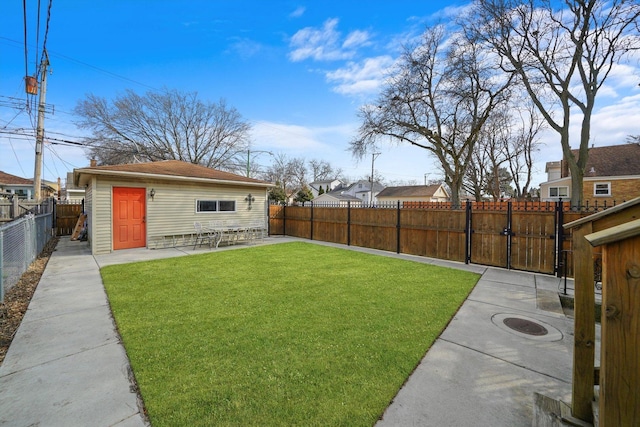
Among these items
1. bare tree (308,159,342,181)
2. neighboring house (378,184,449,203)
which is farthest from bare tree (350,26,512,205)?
bare tree (308,159,342,181)

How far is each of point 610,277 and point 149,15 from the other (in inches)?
527

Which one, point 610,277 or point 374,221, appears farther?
point 374,221

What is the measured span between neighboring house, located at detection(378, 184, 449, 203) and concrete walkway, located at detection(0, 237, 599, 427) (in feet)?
114

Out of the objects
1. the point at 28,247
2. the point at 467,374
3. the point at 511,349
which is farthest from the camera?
the point at 28,247

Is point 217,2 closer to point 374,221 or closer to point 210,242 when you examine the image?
point 210,242

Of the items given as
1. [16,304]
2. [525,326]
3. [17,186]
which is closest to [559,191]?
[525,326]

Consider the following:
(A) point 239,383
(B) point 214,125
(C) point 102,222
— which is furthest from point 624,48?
(B) point 214,125

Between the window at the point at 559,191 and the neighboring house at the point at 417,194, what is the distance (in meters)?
14.7

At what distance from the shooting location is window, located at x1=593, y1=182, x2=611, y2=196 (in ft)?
60.7

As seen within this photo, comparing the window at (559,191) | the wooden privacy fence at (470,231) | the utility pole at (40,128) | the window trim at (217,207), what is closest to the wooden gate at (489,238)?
the wooden privacy fence at (470,231)

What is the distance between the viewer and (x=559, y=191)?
72.5 feet

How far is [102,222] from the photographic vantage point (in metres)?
8.66

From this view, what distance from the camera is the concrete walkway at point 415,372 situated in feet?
6.82

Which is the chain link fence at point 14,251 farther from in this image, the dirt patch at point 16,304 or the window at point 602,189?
the window at point 602,189
